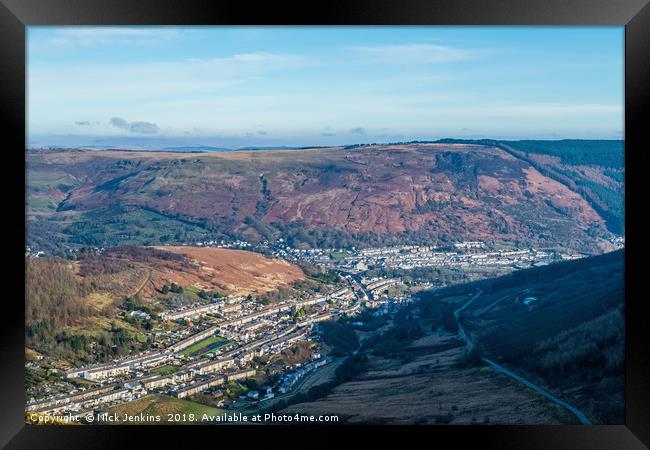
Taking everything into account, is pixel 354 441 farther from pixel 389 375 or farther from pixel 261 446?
pixel 389 375

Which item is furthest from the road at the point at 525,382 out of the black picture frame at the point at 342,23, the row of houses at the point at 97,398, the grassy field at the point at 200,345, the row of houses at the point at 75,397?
the row of houses at the point at 75,397

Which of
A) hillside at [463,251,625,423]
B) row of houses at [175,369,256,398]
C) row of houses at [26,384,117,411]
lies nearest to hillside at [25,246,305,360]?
row of houses at [26,384,117,411]

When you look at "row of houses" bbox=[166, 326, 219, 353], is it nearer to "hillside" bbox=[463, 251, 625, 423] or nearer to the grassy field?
the grassy field

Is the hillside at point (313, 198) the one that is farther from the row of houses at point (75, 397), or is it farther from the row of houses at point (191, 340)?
the row of houses at point (75, 397)

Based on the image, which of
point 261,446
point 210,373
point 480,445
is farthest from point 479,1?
point 210,373

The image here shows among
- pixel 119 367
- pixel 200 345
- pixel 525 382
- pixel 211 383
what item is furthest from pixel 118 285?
pixel 525 382
